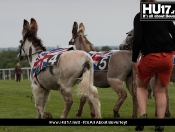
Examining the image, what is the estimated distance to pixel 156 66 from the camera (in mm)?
8445

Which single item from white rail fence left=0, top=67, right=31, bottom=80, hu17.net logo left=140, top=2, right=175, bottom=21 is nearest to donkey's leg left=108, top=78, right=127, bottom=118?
hu17.net logo left=140, top=2, right=175, bottom=21

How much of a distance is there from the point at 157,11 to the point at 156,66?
4.71 ft

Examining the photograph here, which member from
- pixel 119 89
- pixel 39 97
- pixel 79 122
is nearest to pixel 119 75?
pixel 119 89

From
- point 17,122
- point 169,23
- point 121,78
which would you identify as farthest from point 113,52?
point 17,122

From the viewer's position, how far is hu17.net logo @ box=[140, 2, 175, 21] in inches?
338

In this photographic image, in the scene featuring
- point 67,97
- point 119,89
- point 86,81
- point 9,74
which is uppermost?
point 86,81

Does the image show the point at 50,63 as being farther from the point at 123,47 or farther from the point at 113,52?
the point at 123,47

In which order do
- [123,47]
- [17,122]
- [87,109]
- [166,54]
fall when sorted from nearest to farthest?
[17,122], [166,54], [123,47], [87,109]

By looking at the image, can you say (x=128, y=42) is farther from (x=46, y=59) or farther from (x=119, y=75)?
(x=46, y=59)

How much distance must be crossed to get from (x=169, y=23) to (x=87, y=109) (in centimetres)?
676

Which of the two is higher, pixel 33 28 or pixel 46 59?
pixel 33 28

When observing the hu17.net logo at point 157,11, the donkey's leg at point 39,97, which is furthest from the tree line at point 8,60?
the hu17.net logo at point 157,11

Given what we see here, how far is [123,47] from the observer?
1392cm

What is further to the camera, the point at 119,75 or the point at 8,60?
the point at 8,60
